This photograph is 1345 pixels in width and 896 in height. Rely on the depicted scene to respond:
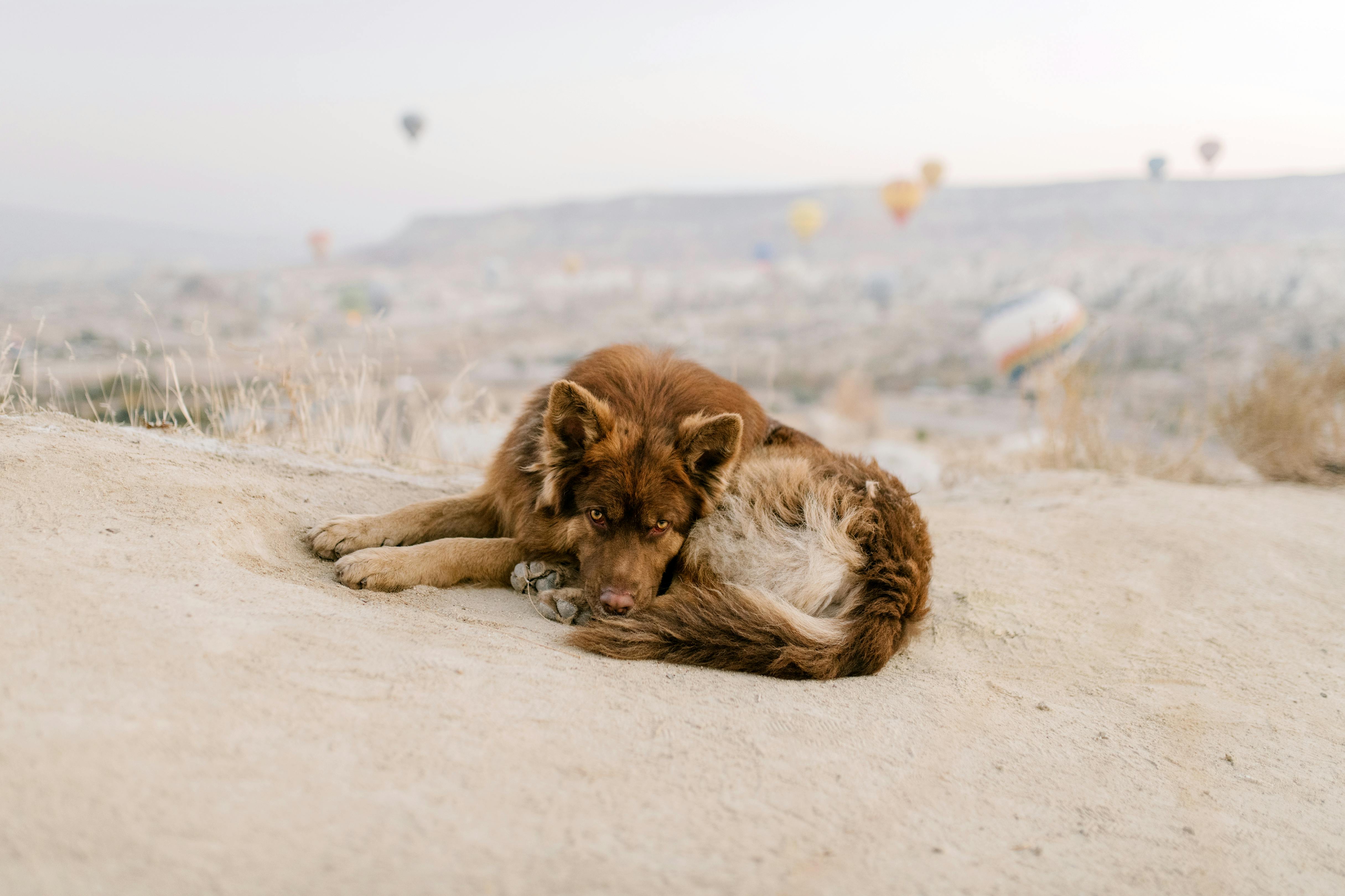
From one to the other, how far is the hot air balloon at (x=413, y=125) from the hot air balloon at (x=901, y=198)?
37675 mm

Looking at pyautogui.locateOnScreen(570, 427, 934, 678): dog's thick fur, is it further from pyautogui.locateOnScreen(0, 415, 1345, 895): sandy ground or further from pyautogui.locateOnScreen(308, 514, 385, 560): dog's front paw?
pyautogui.locateOnScreen(308, 514, 385, 560): dog's front paw

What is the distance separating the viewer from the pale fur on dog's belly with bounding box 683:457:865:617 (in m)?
3.56

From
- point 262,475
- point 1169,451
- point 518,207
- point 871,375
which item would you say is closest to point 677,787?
point 262,475

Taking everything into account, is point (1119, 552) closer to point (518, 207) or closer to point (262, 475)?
point (262, 475)

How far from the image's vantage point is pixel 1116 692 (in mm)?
3463

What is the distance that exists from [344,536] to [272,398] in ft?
12.4

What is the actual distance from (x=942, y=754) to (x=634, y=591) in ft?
4.72

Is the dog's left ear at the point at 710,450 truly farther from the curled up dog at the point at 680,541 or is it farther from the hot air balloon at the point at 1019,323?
the hot air balloon at the point at 1019,323

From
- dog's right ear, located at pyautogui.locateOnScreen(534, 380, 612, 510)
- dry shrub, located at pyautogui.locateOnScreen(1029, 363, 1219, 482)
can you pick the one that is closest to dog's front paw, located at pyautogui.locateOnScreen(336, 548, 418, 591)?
dog's right ear, located at pyautogui.locateOnScreen(534, 380, 612, 510)

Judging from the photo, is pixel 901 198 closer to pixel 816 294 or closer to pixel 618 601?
pixel 816 294

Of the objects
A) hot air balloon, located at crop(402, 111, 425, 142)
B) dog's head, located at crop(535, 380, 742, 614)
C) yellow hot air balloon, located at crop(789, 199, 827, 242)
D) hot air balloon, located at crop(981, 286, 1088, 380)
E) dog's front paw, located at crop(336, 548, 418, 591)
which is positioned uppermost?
hot air balloon, located at crop(402, 111, 425, 142)

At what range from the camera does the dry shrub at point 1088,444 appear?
839 centimetres

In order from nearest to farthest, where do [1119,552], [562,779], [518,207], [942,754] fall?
[562,779], [942,754], [1119,552], [518,207]

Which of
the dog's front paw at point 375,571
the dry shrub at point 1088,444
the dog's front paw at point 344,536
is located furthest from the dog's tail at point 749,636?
the dry shrub at point 1088,444
